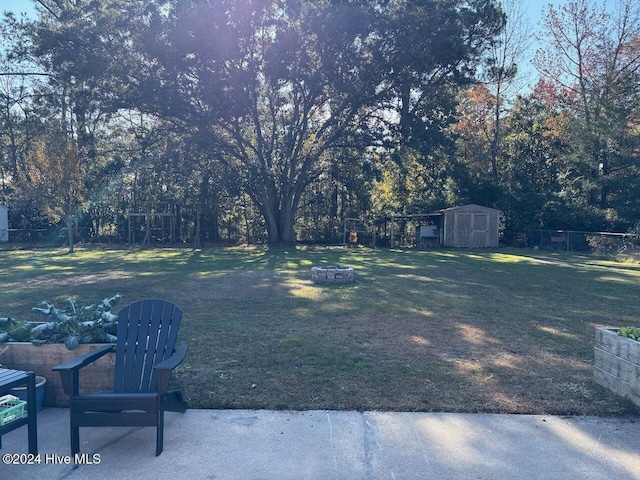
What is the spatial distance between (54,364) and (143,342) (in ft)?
2.64

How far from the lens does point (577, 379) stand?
4.40m

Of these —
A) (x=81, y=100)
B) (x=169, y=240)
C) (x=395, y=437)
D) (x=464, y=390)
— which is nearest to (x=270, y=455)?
(x=395, y=437)

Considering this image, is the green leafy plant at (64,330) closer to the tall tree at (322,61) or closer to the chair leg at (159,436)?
the chair leg at (159,436)

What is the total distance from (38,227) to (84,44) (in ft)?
47.3

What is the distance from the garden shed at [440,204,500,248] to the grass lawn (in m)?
12.0

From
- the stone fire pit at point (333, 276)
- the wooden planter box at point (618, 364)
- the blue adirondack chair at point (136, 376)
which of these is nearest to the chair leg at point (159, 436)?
the blue adirondack chair at point (136, 376)

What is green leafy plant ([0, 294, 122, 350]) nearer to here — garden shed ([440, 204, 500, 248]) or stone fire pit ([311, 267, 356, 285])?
stone fire pit ([311, 267, 356, 285])

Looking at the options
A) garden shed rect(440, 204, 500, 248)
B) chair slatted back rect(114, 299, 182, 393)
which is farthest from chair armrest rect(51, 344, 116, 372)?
garden shed rect(440, 204, 500, 248)

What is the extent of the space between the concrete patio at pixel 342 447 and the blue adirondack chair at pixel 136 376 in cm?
20

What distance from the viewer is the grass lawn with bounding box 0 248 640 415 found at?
3.98 metres

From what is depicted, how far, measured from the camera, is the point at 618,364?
3.98 metres

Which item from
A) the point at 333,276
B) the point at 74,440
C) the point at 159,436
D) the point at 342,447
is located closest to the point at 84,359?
the point at 74,440

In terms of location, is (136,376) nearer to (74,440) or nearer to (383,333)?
(74,440)

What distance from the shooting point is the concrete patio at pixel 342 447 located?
9.23ft
